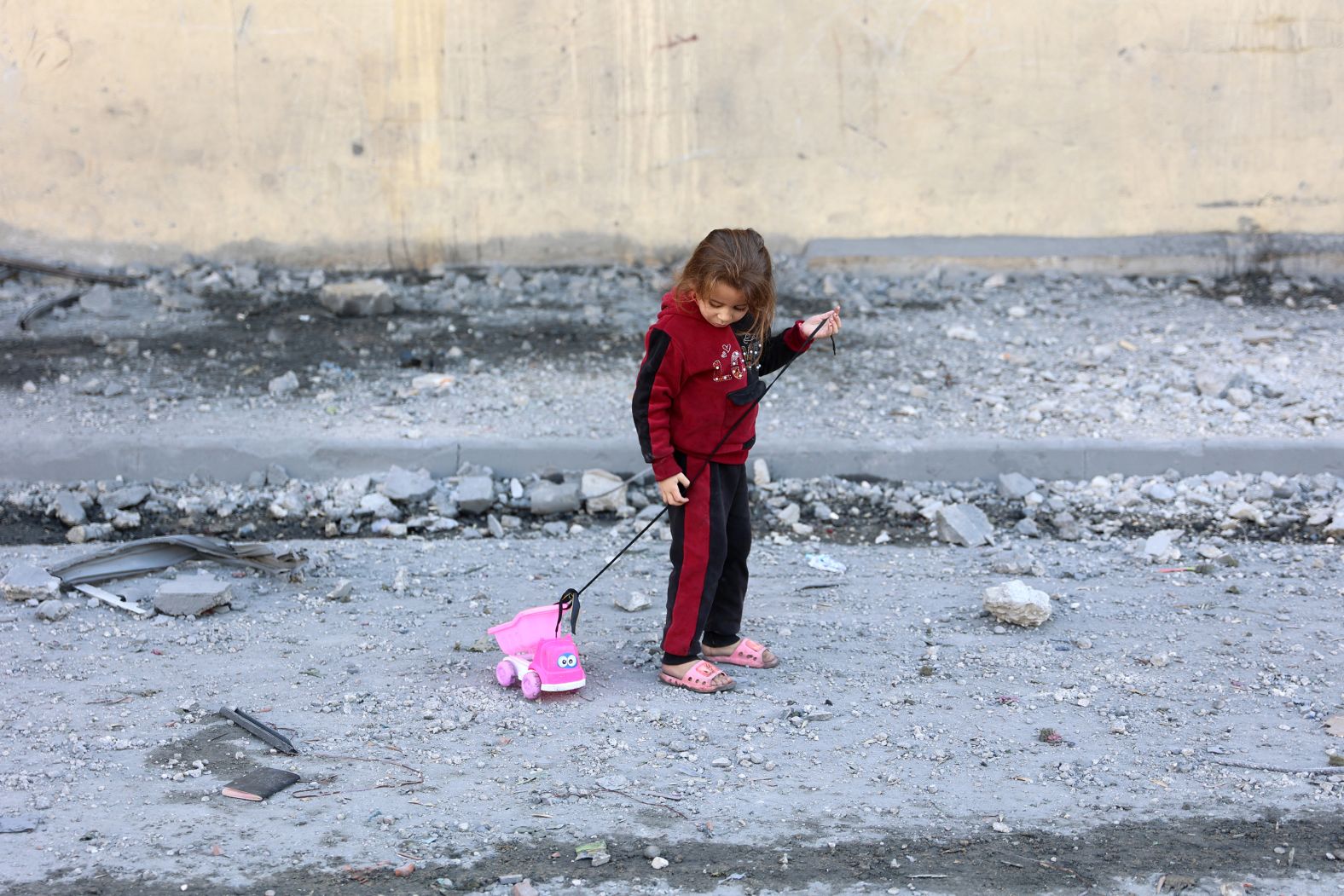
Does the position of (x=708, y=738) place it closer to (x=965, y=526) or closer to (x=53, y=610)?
(x=965, y=526)

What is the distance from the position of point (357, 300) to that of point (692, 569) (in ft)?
14.4

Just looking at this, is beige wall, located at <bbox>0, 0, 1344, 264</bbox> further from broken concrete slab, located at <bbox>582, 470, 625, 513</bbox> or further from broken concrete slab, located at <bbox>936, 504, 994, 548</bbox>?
broken concrete slab, located at <bbox>936, 504, 994, 548</bbox>

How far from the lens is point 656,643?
3996mm

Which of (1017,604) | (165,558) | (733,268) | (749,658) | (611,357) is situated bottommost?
(749,658)

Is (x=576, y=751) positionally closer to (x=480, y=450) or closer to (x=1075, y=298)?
(x=480, y=450)

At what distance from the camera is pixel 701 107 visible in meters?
8.12

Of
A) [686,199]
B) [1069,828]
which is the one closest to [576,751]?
[1069,828]

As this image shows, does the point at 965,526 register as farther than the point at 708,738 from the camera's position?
Yes

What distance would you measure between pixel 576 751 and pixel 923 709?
1016 millimetres

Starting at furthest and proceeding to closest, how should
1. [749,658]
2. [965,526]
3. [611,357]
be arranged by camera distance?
[611,357] → [965,526] → [749,658]

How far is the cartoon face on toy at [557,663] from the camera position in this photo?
354cm

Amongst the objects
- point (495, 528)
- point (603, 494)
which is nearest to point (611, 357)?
point (603, 494)

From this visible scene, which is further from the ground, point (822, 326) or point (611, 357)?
point (822, 326)

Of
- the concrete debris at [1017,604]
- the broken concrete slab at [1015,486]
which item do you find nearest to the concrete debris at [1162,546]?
the broken concrete slab at [1015,486]
